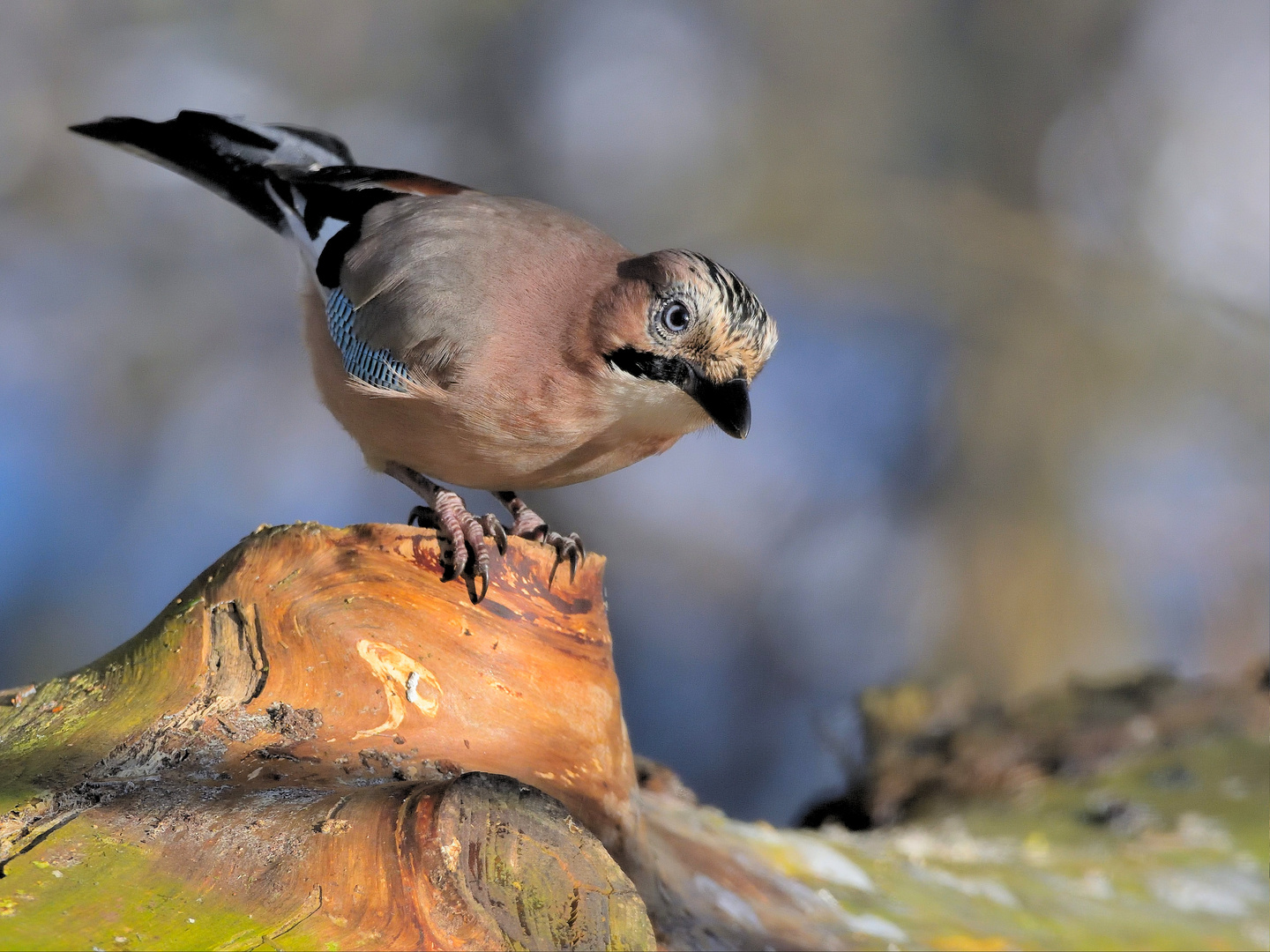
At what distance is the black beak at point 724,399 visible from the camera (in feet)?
6.74

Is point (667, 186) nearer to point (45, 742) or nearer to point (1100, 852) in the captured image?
point (1100, 852)

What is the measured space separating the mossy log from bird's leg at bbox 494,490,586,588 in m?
0.03

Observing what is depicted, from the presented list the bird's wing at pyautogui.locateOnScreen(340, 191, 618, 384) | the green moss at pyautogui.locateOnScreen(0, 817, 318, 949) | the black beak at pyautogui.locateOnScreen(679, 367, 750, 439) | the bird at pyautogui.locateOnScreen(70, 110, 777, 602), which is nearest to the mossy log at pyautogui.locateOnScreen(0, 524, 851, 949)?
the green moss at pyautogui.locateOnScreen(0, 817, 318, 949)

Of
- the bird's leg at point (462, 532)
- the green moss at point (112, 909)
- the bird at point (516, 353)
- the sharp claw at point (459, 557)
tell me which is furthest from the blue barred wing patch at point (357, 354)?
the green moss at point (112, 909)

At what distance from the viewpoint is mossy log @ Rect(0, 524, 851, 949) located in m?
1.29

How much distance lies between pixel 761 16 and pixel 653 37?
0.44 metres

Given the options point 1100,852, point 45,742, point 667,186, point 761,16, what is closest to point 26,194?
point 667,186

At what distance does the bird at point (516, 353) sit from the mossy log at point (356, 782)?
0.14 m

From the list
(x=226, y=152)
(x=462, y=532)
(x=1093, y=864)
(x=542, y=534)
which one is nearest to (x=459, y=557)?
(x=462, y=532)

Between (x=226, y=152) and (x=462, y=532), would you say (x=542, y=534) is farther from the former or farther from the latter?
(x=226, y=152)

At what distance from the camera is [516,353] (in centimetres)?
217

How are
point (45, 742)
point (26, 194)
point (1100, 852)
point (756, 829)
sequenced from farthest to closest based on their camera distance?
point (26, 194) → point (1100, 852) → point (756, 829) → point (45, 742)

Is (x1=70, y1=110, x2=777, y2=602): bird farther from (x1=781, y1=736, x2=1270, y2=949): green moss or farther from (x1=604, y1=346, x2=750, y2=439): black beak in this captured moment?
Result: (x1=781, y1=736, x2=1270, y2=949): green moss

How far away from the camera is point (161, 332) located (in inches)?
166
